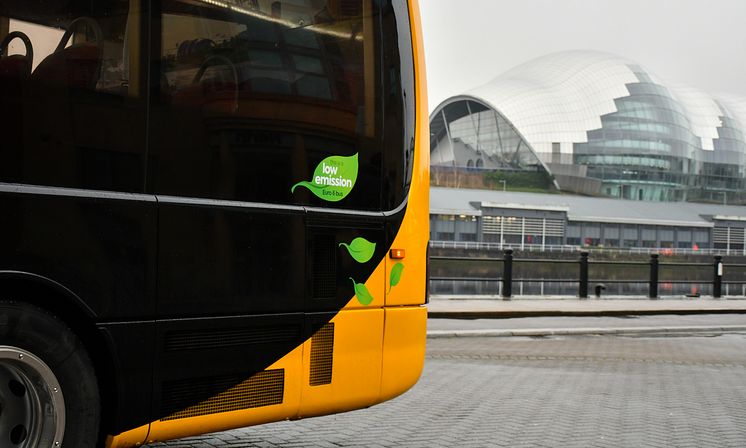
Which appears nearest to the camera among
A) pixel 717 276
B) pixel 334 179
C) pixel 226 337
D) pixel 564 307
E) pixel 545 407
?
pixel 226 337

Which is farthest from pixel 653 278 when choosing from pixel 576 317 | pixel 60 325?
pixel 60 325

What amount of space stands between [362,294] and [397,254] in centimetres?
40

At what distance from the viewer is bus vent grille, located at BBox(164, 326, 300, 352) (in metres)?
4.14

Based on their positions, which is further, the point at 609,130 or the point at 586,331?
the point at 609,130

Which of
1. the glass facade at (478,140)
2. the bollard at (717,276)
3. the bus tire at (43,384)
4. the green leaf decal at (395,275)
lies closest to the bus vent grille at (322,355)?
the green leaf decal at (395,275)

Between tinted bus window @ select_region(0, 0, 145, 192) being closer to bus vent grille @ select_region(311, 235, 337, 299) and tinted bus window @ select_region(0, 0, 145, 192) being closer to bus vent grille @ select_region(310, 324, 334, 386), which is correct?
bus vent grille @ select_region(311, 235, 337, 299)

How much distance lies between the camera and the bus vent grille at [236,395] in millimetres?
4168

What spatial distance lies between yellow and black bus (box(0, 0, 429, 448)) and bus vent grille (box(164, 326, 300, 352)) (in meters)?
0.01

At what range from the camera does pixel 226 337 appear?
4316mm

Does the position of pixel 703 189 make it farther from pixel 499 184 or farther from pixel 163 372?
pixel 163 372

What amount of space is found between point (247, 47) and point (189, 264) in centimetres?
110

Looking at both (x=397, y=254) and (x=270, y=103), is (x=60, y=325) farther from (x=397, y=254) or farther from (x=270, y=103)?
(x=397, y=254)

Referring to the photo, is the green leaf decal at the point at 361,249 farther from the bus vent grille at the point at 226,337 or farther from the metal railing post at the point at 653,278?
the metal railing post at the point at 653,278

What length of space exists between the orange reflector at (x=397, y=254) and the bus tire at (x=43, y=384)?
194cm
